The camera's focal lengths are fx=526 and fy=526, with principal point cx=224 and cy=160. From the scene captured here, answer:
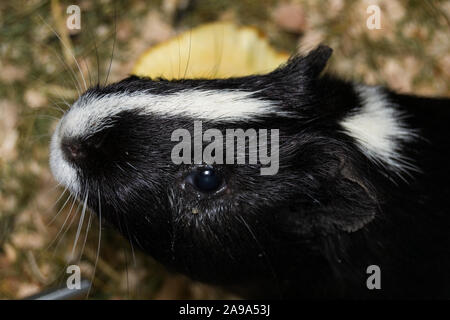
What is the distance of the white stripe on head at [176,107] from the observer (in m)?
1.77

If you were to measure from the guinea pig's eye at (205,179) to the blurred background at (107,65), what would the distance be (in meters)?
1.12

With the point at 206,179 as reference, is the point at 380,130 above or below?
above

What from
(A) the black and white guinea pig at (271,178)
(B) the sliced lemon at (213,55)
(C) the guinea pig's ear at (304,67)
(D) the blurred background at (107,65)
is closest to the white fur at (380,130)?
(A) the black and white guinea pig at (271,178)

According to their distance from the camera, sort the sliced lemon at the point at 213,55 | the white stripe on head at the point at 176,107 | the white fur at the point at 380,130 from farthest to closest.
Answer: the sliced lemon at the point at 213,55 → the white fur at the point at 380,130 → the white stripe on head at the point at 176,107

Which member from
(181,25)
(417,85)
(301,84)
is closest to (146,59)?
(181,25)

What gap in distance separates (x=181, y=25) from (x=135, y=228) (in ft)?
5.57

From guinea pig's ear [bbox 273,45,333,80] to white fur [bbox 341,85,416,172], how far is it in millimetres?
214

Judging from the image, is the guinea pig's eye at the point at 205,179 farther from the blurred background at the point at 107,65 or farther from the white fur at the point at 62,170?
the blurred background at the point at 107,65

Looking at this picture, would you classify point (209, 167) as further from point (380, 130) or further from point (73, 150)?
point (380, 130)

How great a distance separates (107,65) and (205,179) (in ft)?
5.18

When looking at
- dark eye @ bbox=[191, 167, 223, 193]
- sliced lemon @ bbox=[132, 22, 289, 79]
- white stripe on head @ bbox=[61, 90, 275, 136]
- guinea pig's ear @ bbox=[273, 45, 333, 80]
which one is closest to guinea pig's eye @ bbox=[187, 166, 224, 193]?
dark eye @ bbox=[191, 167, 223, 193]

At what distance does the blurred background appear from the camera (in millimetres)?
2818

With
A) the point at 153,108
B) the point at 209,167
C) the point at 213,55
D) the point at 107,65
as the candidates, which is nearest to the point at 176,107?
the point at 153,108

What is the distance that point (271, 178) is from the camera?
71.6 inches
